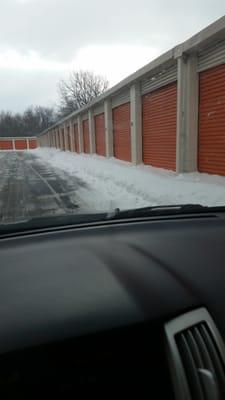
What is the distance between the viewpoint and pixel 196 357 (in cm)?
141

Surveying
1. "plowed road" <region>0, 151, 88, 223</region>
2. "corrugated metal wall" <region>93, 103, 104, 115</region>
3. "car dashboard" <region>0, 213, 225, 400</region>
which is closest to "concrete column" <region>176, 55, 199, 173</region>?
"plowed road" <region>0, 151, 88, 223</region>

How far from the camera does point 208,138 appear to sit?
11.6 metres

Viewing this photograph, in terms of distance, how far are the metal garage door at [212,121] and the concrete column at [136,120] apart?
20.4 feet

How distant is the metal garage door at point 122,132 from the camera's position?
66.7 feet

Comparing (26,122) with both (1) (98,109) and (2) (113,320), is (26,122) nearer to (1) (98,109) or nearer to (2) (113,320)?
(1) (98,109)

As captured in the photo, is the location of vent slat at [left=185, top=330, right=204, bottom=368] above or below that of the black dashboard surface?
below

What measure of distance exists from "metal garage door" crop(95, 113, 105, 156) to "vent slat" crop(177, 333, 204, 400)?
25540mm

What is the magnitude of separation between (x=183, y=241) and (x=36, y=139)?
93461 mm

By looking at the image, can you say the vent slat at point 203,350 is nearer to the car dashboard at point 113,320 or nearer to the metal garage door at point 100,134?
the car dashboard at point 113,320

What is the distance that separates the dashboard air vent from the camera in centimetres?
132

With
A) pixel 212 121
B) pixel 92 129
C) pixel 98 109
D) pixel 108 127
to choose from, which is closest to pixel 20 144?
pixel 92 129

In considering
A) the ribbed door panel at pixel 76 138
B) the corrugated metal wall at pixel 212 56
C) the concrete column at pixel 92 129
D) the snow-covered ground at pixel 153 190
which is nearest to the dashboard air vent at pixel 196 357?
the snow-covered ground at pixel 153 190

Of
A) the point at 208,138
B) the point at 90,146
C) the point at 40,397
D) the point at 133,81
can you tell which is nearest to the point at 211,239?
the point at 40,397

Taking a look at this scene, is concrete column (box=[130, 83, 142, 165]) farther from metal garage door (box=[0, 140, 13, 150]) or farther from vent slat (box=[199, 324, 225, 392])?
metal garage door (box=[0, 140, 13, 150])
